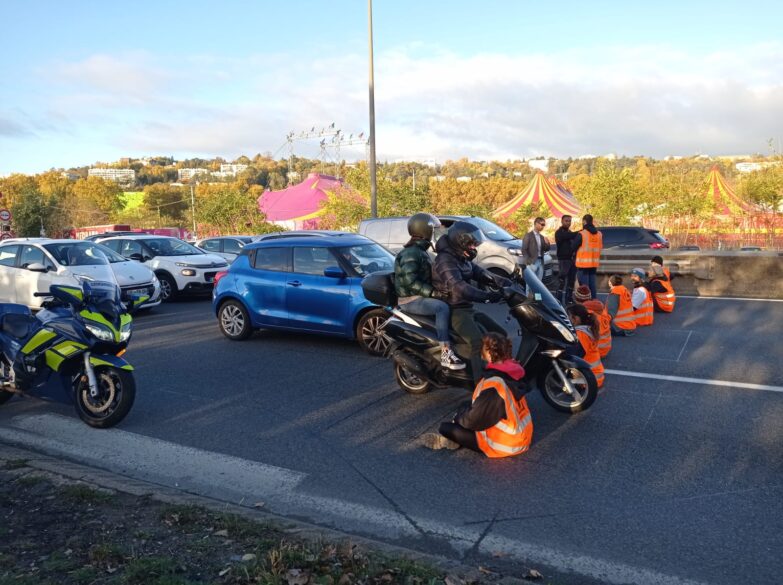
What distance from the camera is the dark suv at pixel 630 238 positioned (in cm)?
2191

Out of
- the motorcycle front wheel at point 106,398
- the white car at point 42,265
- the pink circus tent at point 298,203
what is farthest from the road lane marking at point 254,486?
the pink circus tent at point 298,203

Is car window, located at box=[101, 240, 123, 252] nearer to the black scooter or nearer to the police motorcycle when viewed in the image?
the police motorcycle

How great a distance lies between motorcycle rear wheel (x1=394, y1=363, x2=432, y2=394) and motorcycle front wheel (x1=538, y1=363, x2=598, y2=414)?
1.30 m

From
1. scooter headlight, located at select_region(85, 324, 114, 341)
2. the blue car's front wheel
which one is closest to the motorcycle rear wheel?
scooter headlight, located at select_region(85, 324, 114, 341)

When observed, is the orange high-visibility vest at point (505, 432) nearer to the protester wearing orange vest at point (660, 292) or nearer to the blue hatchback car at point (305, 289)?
the blue hatchback car at point (305, 289)

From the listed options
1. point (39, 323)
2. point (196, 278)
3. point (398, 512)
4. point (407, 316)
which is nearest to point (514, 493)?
point (398, 512)

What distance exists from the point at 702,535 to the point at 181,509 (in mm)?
3226

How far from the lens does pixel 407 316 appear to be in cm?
712

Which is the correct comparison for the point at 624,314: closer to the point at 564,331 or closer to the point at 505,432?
the point at 564,331

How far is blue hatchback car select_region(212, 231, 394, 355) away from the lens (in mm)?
9711

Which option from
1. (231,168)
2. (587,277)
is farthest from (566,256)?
(231,168)

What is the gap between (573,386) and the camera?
656 centimetres

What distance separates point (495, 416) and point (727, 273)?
12.2 metres

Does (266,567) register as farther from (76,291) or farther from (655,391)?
(655,391)
